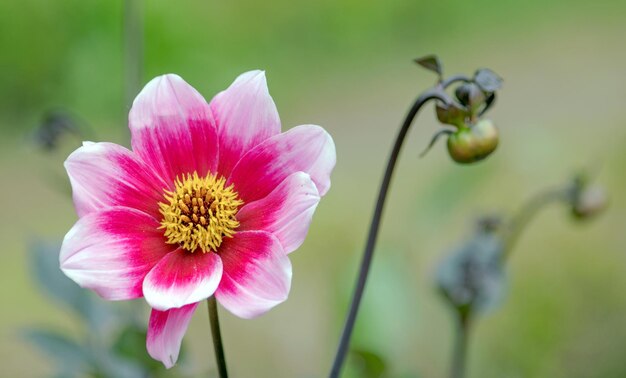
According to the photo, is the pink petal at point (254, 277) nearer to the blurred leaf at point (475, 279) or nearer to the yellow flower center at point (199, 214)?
the yellow flower center at point (199, 214)

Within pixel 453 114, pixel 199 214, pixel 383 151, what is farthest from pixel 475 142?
pixel 383 151

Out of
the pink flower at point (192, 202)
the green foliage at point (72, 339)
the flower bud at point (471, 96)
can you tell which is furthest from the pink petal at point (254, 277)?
the green foliage at point (72, 339)

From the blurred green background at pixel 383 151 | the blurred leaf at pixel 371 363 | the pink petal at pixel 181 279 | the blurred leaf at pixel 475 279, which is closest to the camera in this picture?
the pink petal at pixel 181 279

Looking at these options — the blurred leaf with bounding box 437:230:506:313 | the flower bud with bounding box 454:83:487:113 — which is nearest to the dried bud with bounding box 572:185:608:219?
the blurred leaf with bounding box 437:230:506:313

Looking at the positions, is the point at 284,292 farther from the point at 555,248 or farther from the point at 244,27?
the point at 244,27

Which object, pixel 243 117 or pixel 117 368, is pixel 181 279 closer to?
pixel 243 117
